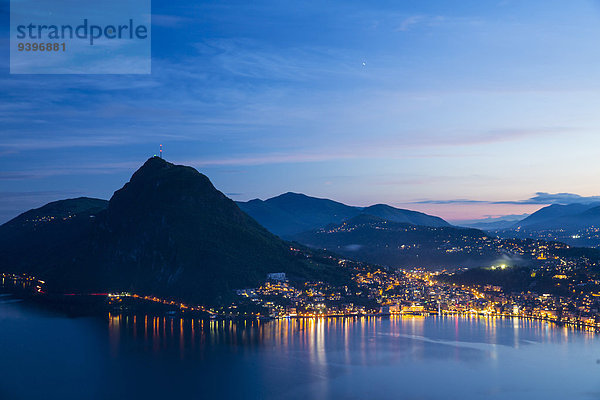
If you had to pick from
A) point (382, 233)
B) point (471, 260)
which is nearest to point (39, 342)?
point (471, 260)

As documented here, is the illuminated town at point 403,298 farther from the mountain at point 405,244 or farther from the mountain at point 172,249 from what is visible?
the mountain at point 405,244

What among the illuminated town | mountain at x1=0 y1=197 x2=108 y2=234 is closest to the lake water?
the illuminated town

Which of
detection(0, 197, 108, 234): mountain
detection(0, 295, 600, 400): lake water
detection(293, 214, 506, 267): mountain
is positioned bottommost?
detection(0, 295, 600, 400): lake water

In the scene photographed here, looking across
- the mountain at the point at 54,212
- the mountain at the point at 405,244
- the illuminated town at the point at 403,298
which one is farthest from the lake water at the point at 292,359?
the mountain at the point at 54,212

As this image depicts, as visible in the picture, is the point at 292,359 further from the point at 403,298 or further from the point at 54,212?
the point at 54,212

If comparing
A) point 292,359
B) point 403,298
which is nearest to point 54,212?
point 403,298

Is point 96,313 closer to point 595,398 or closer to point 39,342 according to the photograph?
point 39,342

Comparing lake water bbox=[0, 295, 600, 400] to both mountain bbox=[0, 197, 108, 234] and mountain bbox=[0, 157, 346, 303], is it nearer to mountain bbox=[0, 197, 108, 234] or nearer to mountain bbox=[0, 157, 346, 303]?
mountain bbox=[0, 157, 346, 303]
